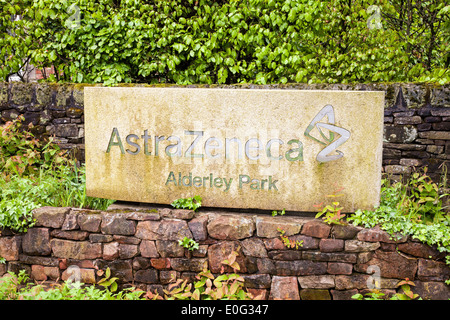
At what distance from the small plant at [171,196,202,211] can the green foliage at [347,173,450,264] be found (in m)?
1.31

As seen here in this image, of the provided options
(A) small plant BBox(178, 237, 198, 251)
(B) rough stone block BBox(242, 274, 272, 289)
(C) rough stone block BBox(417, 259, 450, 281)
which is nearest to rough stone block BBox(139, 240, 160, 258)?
(A) small plant BBox(178, 237, 198, 251)

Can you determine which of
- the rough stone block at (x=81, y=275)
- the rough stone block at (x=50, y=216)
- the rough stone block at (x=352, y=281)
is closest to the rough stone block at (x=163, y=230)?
the rough stone block at (x=81, y=275)

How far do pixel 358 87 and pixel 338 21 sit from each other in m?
0.93

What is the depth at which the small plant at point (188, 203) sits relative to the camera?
324cm

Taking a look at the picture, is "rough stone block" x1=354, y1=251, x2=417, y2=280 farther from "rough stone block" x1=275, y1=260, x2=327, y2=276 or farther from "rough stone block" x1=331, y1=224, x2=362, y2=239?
"rough stone block" x1=275, y1=260, x2=327, y2=276

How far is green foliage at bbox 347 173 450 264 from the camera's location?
111 inches

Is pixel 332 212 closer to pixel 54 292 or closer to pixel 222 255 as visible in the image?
pixel 222 255

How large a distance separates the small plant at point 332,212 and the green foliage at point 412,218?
12 centimetres

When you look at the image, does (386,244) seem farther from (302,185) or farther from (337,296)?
(302,185)

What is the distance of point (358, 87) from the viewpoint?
14.2ft

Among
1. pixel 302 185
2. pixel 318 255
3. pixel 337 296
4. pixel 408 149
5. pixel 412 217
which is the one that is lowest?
pixel 337 296

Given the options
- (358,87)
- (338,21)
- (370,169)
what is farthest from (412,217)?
(338,21)

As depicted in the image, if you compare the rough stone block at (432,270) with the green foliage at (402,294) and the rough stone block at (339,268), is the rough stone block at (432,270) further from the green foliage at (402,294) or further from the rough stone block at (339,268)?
the rough stone block at (339,268)

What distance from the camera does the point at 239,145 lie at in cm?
316
